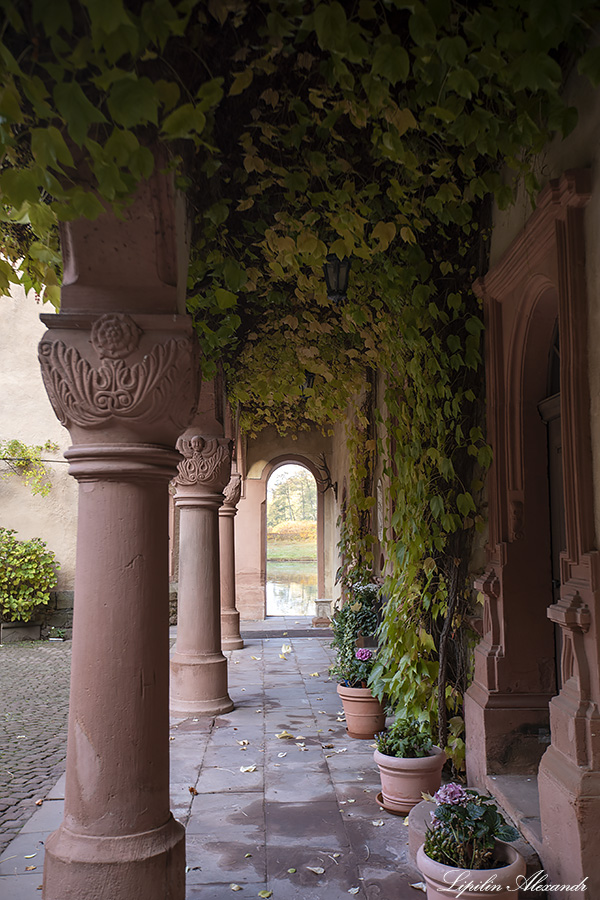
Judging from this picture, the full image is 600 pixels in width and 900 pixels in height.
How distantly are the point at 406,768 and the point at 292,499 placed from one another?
1382 inches

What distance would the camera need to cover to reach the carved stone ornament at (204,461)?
6.70 metres

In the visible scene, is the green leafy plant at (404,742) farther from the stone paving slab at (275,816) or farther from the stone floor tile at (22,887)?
the stone floor tile at (22,887)

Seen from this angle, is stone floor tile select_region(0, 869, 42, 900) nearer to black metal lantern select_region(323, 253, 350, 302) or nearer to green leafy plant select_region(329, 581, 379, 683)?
green leafy plant select_region(329, 581, 379, 683)

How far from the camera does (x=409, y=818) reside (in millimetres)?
3393

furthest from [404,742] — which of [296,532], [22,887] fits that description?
[296,532]

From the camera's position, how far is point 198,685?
6.61m

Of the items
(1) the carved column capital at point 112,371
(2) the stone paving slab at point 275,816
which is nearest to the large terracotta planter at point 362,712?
(2) the stone paving slab at point 275,816

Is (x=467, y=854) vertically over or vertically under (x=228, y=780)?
over

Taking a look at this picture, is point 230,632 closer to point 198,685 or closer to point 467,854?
point 198,685

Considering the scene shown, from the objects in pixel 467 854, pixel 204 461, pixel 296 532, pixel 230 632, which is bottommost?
pixel 230 632

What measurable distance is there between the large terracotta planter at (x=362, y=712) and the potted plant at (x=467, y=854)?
2.53 meters

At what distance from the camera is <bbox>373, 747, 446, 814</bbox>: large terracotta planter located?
153 inches

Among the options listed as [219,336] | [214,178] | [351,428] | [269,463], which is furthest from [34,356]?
[214,178]

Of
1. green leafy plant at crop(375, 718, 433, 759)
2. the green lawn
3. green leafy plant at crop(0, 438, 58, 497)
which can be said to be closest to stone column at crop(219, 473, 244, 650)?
green leafy plant at crop(0, 438, 58, 497)
